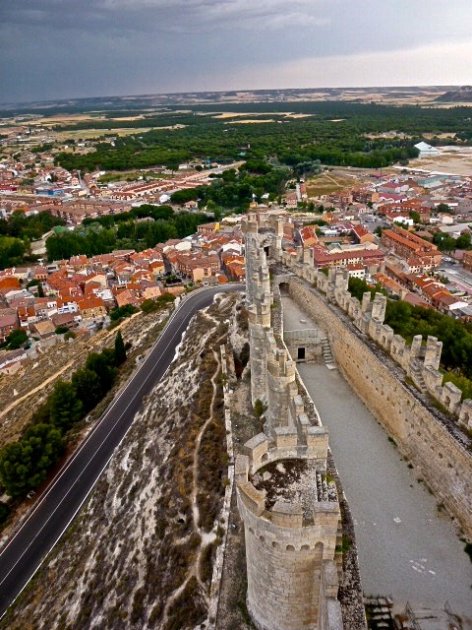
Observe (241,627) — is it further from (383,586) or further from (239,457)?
(239,457)

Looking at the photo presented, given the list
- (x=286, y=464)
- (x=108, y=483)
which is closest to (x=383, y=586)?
(x=286, y=464)

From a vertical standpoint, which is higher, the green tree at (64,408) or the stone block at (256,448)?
the stone block at (256,448)

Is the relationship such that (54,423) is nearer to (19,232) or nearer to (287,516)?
(287,516)

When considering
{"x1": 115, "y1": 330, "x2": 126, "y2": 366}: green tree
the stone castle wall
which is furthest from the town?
{"x1": 115, "y1": 330, "x2": 126, "y2": 366}: green tree

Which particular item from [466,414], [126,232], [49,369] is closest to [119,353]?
[49,369]

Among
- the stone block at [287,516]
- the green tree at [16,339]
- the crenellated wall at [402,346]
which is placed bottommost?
the green tree at [16,339]

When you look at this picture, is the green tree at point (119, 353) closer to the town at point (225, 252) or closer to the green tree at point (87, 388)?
the green tree at point (87, 388)

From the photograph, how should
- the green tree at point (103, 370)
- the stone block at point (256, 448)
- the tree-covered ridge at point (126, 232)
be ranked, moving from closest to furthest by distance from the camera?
the stone block at point (256, 448) < the green tree at point (103, 370) < the tree-covered ridge at point (126, 232)

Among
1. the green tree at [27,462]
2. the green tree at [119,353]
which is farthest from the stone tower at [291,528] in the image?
the green tree at [119,353]

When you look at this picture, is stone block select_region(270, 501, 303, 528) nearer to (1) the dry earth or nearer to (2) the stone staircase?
(2) the stone staircase
